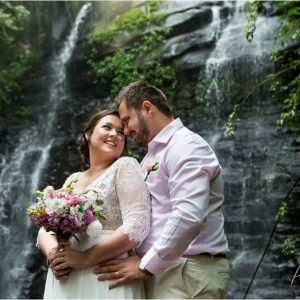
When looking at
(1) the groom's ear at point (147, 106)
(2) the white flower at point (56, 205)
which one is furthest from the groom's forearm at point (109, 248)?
(1) the groom's ear at point (147, 106)

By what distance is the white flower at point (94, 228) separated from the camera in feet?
6.57

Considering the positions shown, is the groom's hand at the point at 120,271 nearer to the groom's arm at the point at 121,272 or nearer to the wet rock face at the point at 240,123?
the groom's arm at the point at 121,272

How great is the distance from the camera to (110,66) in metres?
8.16

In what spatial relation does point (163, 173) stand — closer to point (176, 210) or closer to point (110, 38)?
point (176, 210)

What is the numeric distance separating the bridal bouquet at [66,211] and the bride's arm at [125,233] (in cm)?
9

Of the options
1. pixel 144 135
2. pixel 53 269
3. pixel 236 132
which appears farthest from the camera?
pixel 236 132

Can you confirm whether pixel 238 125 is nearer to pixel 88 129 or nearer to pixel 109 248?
pixel 88 129

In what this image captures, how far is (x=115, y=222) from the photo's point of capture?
2139mm

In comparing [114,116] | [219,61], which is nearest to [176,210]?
[114,116]

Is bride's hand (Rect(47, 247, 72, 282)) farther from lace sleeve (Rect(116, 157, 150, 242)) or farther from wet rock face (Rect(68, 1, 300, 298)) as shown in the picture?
wet rock face (Rect(68, 1, 300, 298))

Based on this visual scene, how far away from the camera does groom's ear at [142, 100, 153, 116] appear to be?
2256mm

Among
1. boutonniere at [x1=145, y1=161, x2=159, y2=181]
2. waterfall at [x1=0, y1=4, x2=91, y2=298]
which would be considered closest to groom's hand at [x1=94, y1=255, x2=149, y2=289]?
boutonniere at [x1=145, y1=161, x2=159, y2=181]

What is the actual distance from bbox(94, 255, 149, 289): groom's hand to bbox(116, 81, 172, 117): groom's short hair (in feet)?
2.26

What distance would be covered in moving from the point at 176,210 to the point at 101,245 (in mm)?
351
